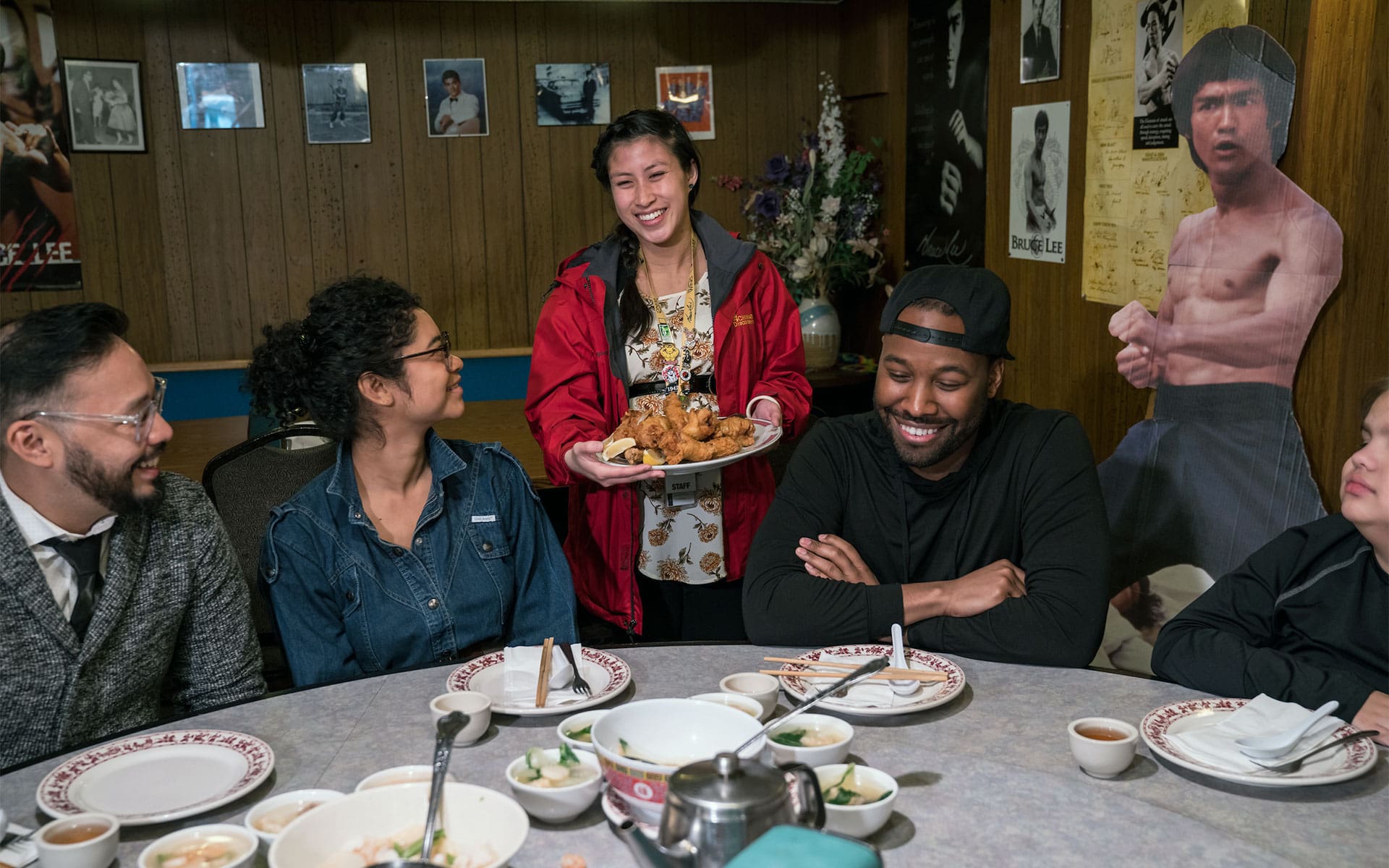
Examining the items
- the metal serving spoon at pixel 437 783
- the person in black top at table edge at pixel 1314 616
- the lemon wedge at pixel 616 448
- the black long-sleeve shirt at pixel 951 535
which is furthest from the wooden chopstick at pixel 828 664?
the lemon wedge at pixel 616 448

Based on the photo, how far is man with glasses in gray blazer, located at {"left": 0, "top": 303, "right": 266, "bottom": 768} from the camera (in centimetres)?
175

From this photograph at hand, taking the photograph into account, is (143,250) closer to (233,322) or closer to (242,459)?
(233,322)

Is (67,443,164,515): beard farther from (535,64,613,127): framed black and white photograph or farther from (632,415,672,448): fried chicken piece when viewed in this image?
(535,64,613,127): framed black and white photograph

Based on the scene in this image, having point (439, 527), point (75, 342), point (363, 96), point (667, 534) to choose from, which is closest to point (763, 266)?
point (667, 534)

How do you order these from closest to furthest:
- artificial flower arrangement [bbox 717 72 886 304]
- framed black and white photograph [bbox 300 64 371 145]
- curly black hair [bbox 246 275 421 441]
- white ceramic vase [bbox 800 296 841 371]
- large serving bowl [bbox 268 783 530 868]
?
large serving bowl [bbox 268 783 530 868]
curly black hair [bbox 246 275 421 441]
white ceramic vase [bbox 800 296 841 371]
artificial flower arrangement [bbox 717 72 886 304]
framed black and white photograph [bbox 300 64 371 145]

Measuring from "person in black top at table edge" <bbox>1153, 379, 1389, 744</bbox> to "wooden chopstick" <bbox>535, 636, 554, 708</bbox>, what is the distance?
0.92 m

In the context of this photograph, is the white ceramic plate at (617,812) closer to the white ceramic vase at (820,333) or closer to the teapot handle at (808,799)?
the teapot handle at (808,799)

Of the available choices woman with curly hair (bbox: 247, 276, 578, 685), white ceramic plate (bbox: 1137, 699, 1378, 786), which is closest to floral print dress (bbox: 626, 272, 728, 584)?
woman with curly hair (bbox: 247, 276, 578, 685)

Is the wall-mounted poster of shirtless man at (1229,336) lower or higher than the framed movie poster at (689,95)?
lower

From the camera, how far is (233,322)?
5.34 meters

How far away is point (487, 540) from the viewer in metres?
2.23

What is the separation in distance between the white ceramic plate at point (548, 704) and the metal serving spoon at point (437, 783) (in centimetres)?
20

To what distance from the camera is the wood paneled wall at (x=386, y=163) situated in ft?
16.8

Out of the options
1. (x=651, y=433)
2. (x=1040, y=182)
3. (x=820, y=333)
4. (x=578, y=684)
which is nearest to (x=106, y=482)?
(x=578, y=684)
